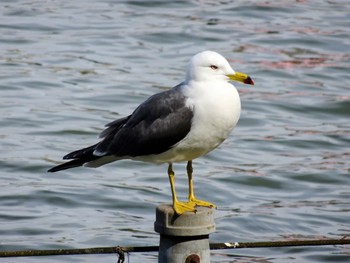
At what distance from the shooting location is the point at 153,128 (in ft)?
16.6

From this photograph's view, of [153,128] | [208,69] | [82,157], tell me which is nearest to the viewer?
[208,69]

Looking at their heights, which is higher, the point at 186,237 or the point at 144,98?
the point at 186,237

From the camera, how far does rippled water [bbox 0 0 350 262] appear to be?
25.8 feet

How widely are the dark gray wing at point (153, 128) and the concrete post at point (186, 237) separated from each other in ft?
2.22

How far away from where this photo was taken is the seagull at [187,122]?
4.84m

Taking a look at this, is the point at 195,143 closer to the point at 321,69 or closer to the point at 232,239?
the point at 232,239

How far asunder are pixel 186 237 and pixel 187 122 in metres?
0.75

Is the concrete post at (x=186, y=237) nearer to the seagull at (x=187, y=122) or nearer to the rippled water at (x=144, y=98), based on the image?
the seagull at (x=187, y=122)

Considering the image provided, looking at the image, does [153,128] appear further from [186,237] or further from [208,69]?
[186,237]

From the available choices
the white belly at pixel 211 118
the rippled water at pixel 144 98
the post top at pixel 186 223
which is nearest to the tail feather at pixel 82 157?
the white belly at pixel 211 118

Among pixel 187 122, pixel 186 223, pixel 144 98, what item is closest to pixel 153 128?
pixel 187 122

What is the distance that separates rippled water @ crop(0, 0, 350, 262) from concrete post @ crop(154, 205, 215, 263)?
2652 millimetres

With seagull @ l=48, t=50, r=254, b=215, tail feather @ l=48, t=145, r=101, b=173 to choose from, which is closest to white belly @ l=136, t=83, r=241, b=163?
seagull @ l=48, t=50, r=254, b=215

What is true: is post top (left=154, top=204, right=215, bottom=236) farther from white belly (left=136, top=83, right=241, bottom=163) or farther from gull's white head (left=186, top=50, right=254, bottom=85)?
gull's white head (left=186, top=50, right=254, bottom=85)
